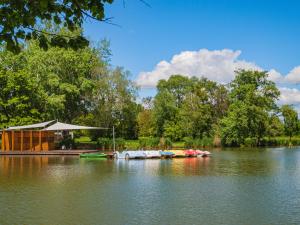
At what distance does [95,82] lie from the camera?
47469mm

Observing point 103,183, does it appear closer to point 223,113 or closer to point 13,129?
point 13,129

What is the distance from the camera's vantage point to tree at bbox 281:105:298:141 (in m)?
61.7

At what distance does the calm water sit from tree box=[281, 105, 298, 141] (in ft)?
119

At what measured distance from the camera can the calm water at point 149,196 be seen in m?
13.0

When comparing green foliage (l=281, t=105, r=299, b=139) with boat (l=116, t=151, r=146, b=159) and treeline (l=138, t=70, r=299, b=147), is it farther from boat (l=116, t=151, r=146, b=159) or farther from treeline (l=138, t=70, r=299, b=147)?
boat (l=116, t=151, r=146, b=159)

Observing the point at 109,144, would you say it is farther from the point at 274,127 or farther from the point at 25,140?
the point at 274,127

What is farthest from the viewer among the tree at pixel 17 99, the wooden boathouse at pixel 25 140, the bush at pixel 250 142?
the bush at pixel 250 142

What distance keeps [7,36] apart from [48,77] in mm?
40141

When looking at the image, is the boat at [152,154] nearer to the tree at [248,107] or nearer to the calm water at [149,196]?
the calm water at [149,196]

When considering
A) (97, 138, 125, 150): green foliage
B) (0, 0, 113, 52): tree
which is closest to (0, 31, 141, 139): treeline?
(97, 138, 125, 150): green foliage

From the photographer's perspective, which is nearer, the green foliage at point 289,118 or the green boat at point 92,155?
the green boat at point 92,155

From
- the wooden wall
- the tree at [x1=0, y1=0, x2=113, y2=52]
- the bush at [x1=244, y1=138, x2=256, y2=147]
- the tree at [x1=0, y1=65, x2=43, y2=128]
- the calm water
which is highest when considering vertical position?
the tree at [x1=0, y1=65, x2=43, y2=128]

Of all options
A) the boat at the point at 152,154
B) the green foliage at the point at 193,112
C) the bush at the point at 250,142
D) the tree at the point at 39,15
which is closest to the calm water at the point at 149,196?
the tree at the point at 39,15

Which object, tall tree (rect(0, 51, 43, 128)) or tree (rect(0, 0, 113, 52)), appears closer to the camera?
tree (rect(0, 0, 113, 52))
